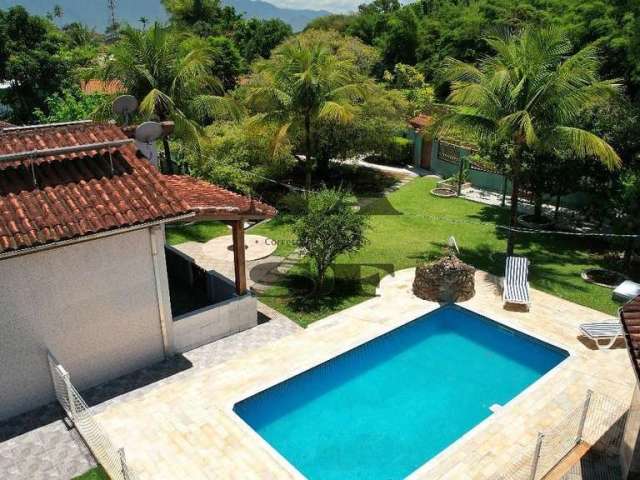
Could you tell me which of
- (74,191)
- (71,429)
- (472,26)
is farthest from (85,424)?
(472,26)

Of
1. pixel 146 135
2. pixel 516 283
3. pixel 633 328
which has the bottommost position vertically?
pixel 516 283

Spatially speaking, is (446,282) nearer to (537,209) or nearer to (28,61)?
(537,209)

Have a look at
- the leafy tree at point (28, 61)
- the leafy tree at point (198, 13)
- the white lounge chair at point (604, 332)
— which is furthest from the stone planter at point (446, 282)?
the leafy tree at point (198, 13)

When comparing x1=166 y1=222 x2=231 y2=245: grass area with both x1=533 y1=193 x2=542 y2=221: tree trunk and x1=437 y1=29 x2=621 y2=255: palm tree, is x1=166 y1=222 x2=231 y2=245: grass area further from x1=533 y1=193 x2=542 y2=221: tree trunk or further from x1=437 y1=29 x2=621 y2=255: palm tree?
A: x1=533 y1=193 x2=542 y2=221: tree trunk

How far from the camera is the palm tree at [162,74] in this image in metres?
19.9

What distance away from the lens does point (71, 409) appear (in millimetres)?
10719

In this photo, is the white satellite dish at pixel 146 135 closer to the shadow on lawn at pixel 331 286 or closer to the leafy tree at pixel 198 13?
the shadow on lawn at pixel 331 286

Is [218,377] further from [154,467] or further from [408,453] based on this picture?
[408,453]

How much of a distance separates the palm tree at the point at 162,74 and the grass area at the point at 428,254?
20.5ft

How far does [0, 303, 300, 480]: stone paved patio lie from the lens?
32.3 feet

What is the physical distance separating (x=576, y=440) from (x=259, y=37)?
69.9m

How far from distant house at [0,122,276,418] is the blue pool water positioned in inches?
134

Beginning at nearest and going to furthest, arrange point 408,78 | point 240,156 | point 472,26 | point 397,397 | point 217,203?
1. point 397,397
2. point 217,203
3. point 240,156
4. point 408,78
5. point 472,26

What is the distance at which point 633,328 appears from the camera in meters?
8.74
